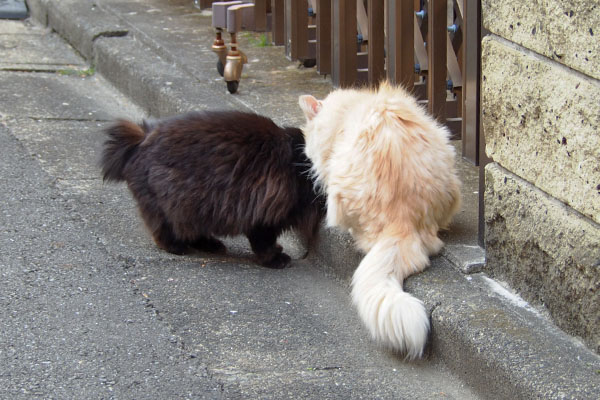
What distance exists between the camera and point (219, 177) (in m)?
3.34

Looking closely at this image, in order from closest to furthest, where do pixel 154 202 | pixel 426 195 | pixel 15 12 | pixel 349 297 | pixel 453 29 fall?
pixel 426 195
pixel 349 297
pixel 154 202
pixel 453 29
pixel 15 12

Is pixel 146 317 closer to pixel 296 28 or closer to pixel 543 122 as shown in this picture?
pixel 543 122

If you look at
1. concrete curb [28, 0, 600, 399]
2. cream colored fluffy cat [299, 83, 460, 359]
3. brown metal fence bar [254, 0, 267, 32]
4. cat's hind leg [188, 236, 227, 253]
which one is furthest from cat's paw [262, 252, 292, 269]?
brown metal fence bar [254, 0, 267, 32]

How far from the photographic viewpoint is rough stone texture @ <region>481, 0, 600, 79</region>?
2262mm

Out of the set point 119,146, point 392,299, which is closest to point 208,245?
point 119,146

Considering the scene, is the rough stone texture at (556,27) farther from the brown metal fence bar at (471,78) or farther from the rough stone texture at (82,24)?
the rough stone texture at (82,24)

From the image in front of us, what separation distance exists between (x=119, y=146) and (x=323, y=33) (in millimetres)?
1664

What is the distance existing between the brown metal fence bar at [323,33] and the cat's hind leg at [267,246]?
5.26ft

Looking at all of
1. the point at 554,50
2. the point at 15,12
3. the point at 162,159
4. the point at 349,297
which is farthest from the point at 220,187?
the point at 15,12

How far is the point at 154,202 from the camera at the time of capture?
3.44 metres

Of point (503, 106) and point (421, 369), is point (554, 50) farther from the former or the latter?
point (421, 369)

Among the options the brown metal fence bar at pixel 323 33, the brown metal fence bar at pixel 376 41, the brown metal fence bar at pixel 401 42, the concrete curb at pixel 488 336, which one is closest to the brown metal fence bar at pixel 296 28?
the brown metal fence bar at pixel 323 33

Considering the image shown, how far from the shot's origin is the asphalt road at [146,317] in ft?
8.54

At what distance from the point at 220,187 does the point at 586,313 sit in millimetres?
1481
